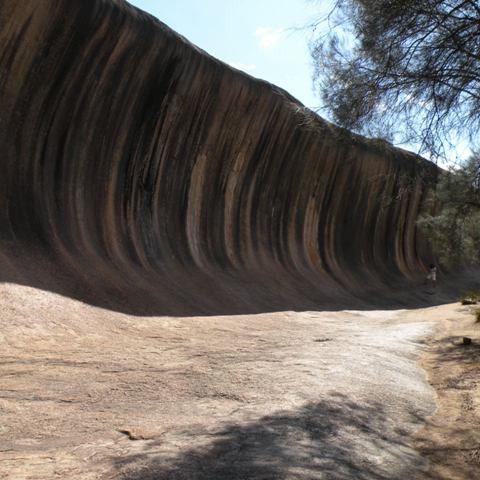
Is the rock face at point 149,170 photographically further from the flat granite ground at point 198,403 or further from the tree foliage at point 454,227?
the flat granite ground at point 198,403

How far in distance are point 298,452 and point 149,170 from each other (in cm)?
1085

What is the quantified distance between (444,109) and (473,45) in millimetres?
812

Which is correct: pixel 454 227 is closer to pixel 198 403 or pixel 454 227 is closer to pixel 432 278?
pixel 198 403

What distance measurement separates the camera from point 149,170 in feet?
45.5

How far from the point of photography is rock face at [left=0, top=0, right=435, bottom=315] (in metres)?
10.5

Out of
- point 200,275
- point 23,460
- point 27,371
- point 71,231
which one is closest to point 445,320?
point 200,275

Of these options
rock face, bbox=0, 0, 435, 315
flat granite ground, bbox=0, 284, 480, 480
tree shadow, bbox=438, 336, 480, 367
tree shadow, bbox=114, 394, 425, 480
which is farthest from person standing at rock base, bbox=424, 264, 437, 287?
tree shadow, bbox=114, 394, 425, 480

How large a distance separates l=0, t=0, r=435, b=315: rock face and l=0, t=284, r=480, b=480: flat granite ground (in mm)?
2113

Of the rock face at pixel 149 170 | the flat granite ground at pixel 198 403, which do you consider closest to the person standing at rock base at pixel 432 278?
the rock face at pixel 149 170

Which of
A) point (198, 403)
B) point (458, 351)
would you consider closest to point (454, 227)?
point (458, 351)

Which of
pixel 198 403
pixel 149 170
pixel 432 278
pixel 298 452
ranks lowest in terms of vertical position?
pixel 298 452

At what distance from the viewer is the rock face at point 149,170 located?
1048cm

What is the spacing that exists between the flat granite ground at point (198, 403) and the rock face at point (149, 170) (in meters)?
2.11

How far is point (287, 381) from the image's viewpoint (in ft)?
17.9
